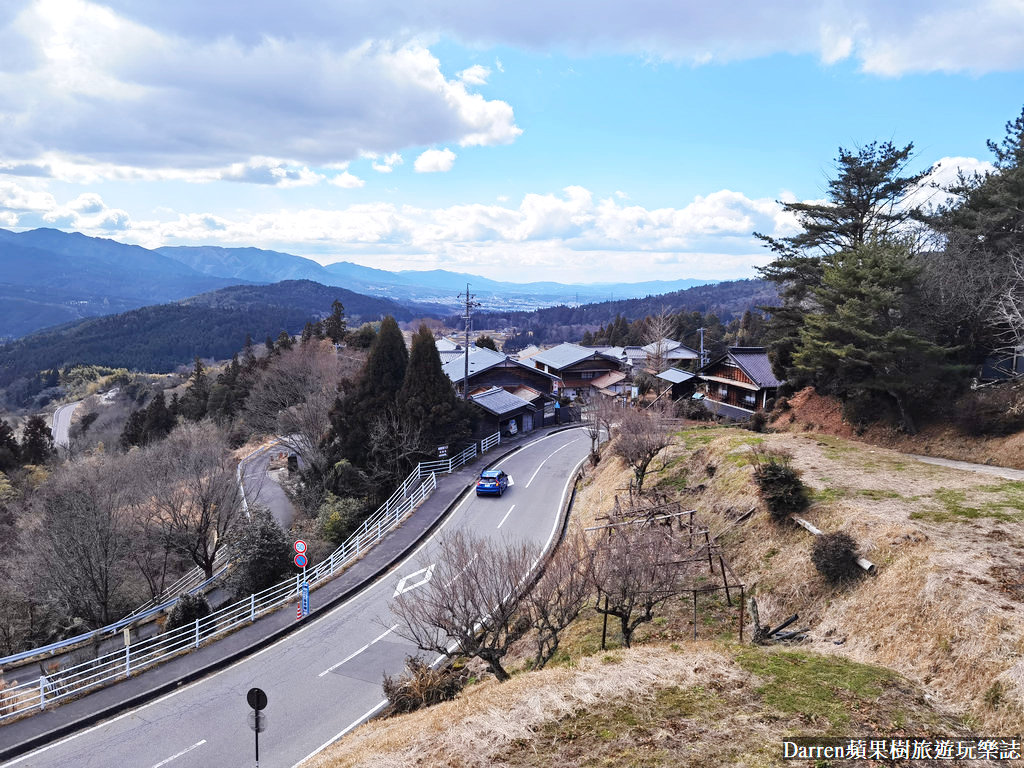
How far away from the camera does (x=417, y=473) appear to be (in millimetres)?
28609

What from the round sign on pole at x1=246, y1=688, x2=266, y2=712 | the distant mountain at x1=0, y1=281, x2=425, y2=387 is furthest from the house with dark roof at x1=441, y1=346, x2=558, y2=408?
the distant mountain at x1=0, y1=281, x2=425, y2=387

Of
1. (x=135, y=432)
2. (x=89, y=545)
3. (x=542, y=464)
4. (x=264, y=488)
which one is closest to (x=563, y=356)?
(x=542, y=464)

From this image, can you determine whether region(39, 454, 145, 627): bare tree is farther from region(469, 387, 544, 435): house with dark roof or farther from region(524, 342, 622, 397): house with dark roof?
region(524, 342, 622, 397): house with dark roof

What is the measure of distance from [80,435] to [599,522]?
64843 millimetres

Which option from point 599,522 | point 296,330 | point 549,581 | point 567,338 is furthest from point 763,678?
point 296,330

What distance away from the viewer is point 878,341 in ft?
67.4

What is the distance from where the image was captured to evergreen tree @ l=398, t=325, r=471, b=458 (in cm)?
3053

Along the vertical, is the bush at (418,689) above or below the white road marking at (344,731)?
above

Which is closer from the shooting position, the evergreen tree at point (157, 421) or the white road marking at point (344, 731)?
the white road marking at point (344, 731)

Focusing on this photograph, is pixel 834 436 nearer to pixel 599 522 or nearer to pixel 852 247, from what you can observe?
pixel 852 247

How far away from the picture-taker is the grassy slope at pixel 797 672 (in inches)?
282

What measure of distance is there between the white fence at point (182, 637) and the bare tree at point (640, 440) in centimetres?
980

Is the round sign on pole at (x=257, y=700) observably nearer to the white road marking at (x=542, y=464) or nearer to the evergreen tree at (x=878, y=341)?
the white road marking at (x=542, y=464)

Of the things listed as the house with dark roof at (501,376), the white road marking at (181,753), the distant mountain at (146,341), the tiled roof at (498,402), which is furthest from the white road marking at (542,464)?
the distant mountain at (146,341)
